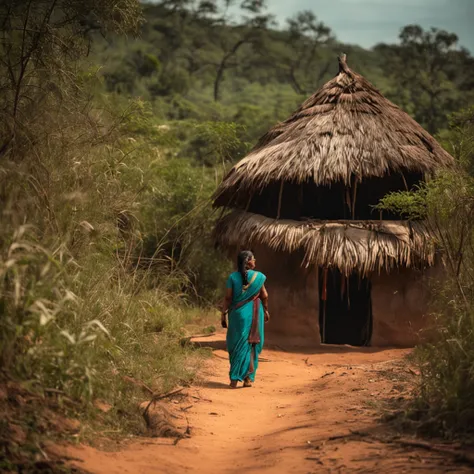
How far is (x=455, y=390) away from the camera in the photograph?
4.41 metres

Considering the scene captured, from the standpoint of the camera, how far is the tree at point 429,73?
23688 millimetres

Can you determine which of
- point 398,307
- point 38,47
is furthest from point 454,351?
point 398,307

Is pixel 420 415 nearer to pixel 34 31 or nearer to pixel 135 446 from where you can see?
pixel 135 446

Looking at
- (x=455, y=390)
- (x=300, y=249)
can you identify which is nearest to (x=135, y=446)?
(x=455, y=390)

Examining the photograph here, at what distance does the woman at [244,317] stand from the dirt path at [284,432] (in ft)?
0.86

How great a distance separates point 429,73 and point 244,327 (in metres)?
20.8

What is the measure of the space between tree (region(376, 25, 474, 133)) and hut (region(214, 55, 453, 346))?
12.6 metres

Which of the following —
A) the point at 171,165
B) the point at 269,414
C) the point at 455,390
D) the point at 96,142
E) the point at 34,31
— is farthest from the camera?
the point at 171,165

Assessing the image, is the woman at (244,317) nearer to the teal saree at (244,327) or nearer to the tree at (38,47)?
the teal saree at (244,327)

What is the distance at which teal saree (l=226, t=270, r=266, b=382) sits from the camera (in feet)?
22.7

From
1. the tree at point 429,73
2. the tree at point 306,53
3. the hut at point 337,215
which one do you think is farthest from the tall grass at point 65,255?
the tree at point 306,53

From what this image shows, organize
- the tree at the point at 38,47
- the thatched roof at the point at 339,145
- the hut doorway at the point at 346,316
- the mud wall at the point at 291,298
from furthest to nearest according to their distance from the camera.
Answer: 1. the hut doorway at the point at 346,316
2. the mud wall at the point at 291,298
3. the thatched roof at the point at 339,145
4. the tree at the point at 38,47

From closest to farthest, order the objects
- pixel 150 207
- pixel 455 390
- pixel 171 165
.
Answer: pixel 455 390, pixel 150 207, pixel 171 165

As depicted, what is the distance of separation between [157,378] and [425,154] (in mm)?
5855
